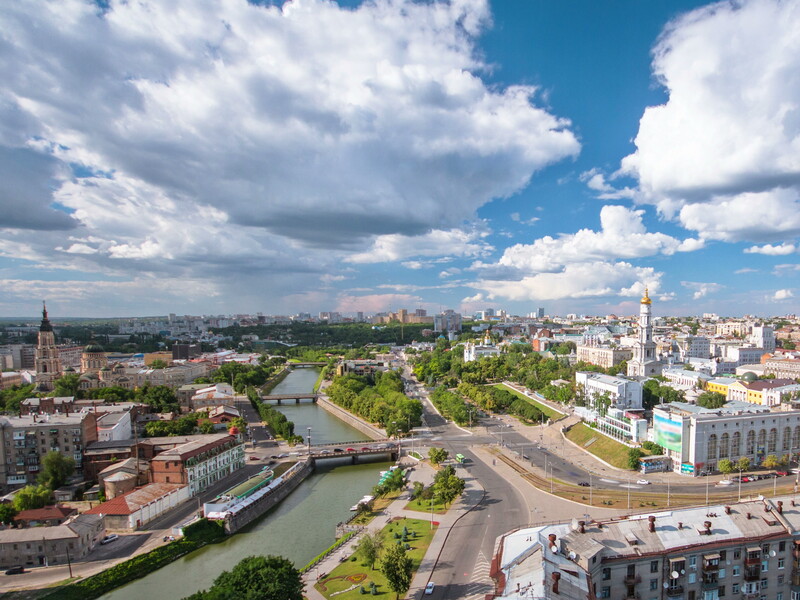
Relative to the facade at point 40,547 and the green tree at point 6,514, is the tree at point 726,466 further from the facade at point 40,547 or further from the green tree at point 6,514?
the green tree at point 6,514

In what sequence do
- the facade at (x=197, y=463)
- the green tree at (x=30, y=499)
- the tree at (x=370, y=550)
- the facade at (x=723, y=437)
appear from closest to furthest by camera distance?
1. the tree at (x=370, y=550)
2. the green tree at (x=30, y=499)
3. the facade at (x=197, y=463)
4. the facade at (x=723, y=437)

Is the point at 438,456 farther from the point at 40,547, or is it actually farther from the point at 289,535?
the point at 40,547

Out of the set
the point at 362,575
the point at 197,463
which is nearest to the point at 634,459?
the point at 362,575

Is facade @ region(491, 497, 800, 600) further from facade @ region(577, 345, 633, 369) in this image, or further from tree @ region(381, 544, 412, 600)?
facade @ region(577, 345, 633, 369)

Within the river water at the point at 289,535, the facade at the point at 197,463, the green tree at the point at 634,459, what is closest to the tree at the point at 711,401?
the green tree at the point at 634,459

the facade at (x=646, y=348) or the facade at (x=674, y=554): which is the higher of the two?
the facade at (x=646, y=348)

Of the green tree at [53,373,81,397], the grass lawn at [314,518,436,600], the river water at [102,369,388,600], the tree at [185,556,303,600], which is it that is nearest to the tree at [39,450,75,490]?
the river water at [102,369,388,600]

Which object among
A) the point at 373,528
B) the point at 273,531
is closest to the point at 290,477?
the point at 273,531
